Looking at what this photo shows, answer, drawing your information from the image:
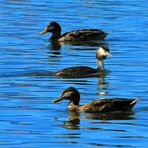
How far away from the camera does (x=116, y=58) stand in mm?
31750

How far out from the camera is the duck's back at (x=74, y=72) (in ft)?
89.6

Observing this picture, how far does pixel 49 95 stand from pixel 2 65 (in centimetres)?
601

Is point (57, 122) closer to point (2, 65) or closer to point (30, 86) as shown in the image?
point (30, 86)

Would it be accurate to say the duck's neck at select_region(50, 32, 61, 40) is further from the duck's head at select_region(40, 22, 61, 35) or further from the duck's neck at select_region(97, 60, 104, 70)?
the duck's neck at select_region(97, 60, 104, 70)

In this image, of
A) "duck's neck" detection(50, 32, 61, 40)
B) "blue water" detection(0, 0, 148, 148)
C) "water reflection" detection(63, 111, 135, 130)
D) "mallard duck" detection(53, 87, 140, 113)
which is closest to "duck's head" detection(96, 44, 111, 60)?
"blue water" detection(0, 0, 148, 148)

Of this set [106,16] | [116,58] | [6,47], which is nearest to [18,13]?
[106,16]

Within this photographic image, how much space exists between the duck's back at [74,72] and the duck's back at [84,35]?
938 centimetres

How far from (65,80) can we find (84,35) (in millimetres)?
10954

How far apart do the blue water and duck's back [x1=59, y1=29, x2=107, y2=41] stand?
1.17ft

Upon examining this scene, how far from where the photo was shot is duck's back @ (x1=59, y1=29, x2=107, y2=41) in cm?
3734

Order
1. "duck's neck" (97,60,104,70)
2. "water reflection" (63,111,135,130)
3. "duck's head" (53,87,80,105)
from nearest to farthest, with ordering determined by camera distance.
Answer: "water reflection" (63,111,135,130) → "duck's head" (53,87,80,105) → "duck's neck" (97,60,104,70)

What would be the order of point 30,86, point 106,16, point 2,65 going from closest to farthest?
point 30,86 < point 2,65 < point 106,16

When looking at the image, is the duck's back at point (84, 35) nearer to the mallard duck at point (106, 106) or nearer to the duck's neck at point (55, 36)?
the duck's neck at point (55, 36)

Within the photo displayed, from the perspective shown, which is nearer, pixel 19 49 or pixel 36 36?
pixel 19 49
